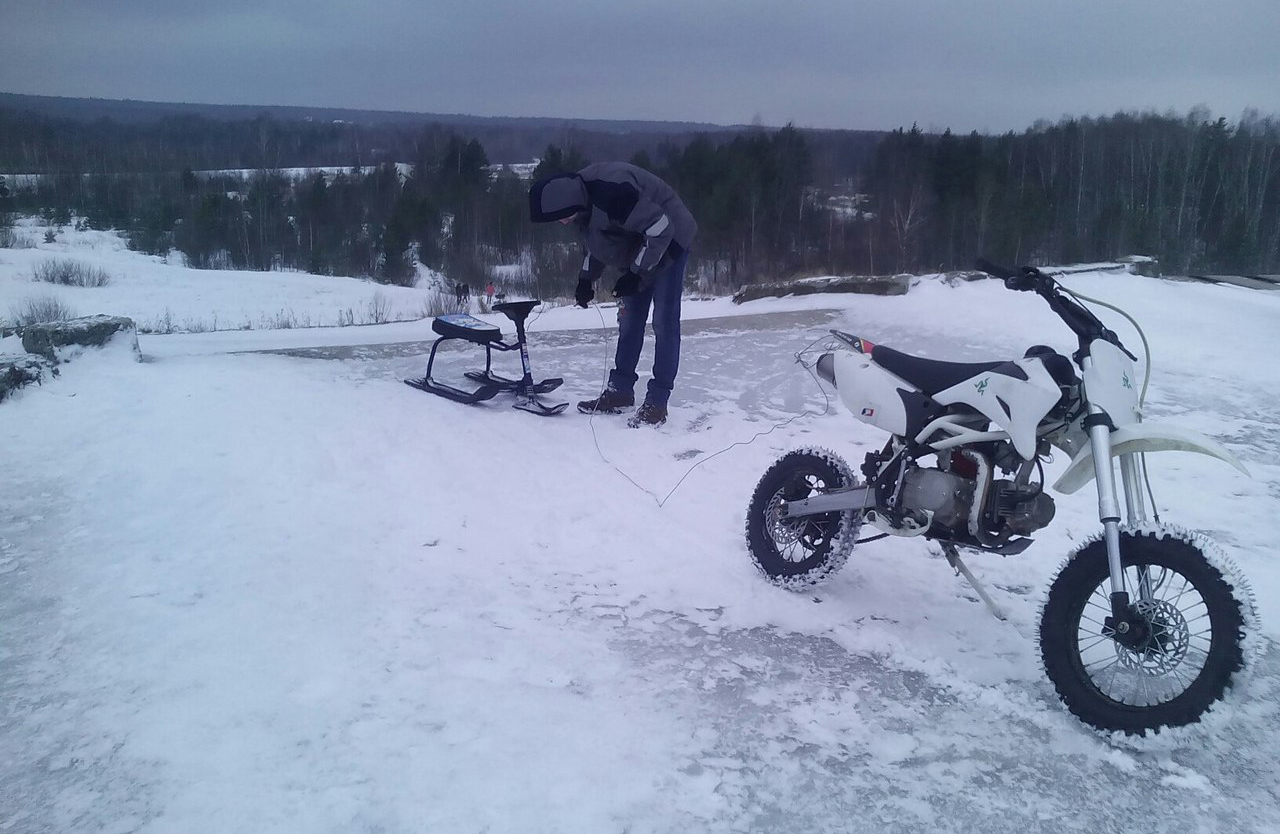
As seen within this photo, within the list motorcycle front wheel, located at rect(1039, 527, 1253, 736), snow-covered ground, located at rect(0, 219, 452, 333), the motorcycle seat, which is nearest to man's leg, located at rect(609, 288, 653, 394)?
the motorcycle seat

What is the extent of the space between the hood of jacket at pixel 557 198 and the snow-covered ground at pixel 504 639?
4.78ft

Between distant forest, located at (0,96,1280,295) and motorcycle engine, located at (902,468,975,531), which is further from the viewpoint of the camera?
distant forest, located at (0,96,1280,295)

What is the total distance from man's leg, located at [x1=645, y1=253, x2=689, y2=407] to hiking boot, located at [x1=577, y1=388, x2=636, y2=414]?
1.21 feet

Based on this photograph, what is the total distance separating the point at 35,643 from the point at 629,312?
4198mm

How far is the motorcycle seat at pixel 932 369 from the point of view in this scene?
10.6 ft

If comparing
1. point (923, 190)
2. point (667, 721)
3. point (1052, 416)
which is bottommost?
point (667, 721)

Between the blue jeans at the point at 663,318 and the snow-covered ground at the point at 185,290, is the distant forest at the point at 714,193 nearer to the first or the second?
the snow-covered ground at the point at 185,290

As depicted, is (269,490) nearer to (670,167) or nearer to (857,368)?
(857,368)

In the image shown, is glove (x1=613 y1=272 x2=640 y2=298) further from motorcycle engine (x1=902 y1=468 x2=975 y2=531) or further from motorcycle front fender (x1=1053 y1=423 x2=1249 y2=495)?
motorcycle front fender (x1=1053 y1=423 x2=1249 y2=495)

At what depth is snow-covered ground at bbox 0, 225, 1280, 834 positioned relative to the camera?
241cm

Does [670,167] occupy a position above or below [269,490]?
above

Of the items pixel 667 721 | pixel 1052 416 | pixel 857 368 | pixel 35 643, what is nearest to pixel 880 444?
pixel 857 368

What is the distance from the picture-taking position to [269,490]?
4559 millimetres

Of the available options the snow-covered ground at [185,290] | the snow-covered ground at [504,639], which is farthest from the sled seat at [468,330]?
the snow-covered ground at [185,290]
